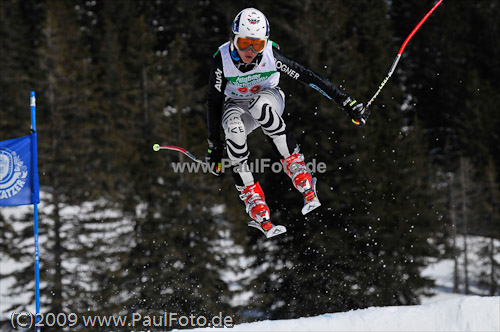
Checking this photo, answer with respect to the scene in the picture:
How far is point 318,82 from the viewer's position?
623cm

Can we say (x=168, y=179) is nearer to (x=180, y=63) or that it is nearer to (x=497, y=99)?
(x=180, y=63)

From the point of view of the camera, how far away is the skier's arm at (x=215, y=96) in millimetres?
6188

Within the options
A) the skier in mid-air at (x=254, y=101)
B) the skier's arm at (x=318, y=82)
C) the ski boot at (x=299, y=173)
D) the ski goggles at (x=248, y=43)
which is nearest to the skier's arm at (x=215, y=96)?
the skier in mid-air at (x=254, y=101)

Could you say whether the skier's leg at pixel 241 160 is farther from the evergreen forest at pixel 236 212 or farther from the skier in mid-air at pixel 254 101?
the evergreen forest at pixel 236 212

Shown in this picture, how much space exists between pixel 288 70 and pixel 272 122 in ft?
2.11

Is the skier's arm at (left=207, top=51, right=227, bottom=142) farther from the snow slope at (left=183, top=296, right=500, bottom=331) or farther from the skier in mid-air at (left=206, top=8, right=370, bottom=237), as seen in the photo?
the snow slope at (left=183, top=296, right=500, bottom=331)

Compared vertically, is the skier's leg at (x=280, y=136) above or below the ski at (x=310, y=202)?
above

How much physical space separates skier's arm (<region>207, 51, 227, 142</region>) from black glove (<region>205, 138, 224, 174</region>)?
51 millimetres

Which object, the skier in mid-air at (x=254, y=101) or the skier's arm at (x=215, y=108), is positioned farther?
the skier's arm at (x=215, y=108)

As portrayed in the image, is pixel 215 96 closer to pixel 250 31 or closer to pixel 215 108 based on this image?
pixel 215 108

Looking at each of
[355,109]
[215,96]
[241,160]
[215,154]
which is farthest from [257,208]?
[355,109]

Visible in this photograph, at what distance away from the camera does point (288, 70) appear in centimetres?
616

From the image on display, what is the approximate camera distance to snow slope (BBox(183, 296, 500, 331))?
8719mm

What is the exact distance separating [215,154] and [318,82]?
1.60 metres
